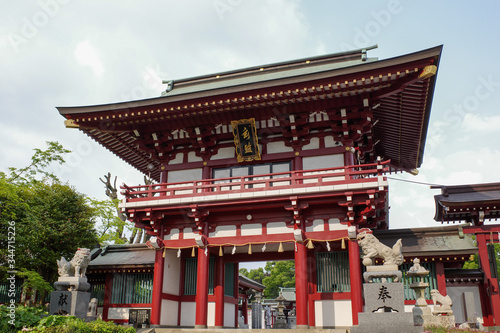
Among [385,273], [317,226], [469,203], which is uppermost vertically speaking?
[469,203]

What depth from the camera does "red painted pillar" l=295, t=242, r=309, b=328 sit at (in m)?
13.7

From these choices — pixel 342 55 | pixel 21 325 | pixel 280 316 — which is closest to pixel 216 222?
pixel 21 325

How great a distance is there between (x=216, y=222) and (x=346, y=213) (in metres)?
5.17

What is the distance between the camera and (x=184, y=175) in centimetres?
1742

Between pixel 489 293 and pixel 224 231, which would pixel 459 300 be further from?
pixel 224 231

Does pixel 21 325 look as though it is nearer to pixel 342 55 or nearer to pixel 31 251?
pixel 31 251

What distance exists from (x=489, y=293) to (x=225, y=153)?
12.0 m

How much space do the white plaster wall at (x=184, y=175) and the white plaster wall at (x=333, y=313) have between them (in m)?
7.20

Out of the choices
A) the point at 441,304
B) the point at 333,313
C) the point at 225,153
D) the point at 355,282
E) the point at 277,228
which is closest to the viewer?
the point at 441,304

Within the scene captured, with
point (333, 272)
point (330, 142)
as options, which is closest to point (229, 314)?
point (333, 272)

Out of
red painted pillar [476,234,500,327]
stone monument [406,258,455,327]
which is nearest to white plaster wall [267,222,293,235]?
stone monument [406,258,455,327]

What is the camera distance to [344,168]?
14.5 m

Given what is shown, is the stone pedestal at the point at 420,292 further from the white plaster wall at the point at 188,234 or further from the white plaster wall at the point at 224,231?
the white plaster wall at the point at 188,234

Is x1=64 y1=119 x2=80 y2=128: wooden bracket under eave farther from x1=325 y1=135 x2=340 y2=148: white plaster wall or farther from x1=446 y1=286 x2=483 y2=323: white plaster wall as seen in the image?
x1=446 y1=286 x2=483 y2=323: white plaster wall
